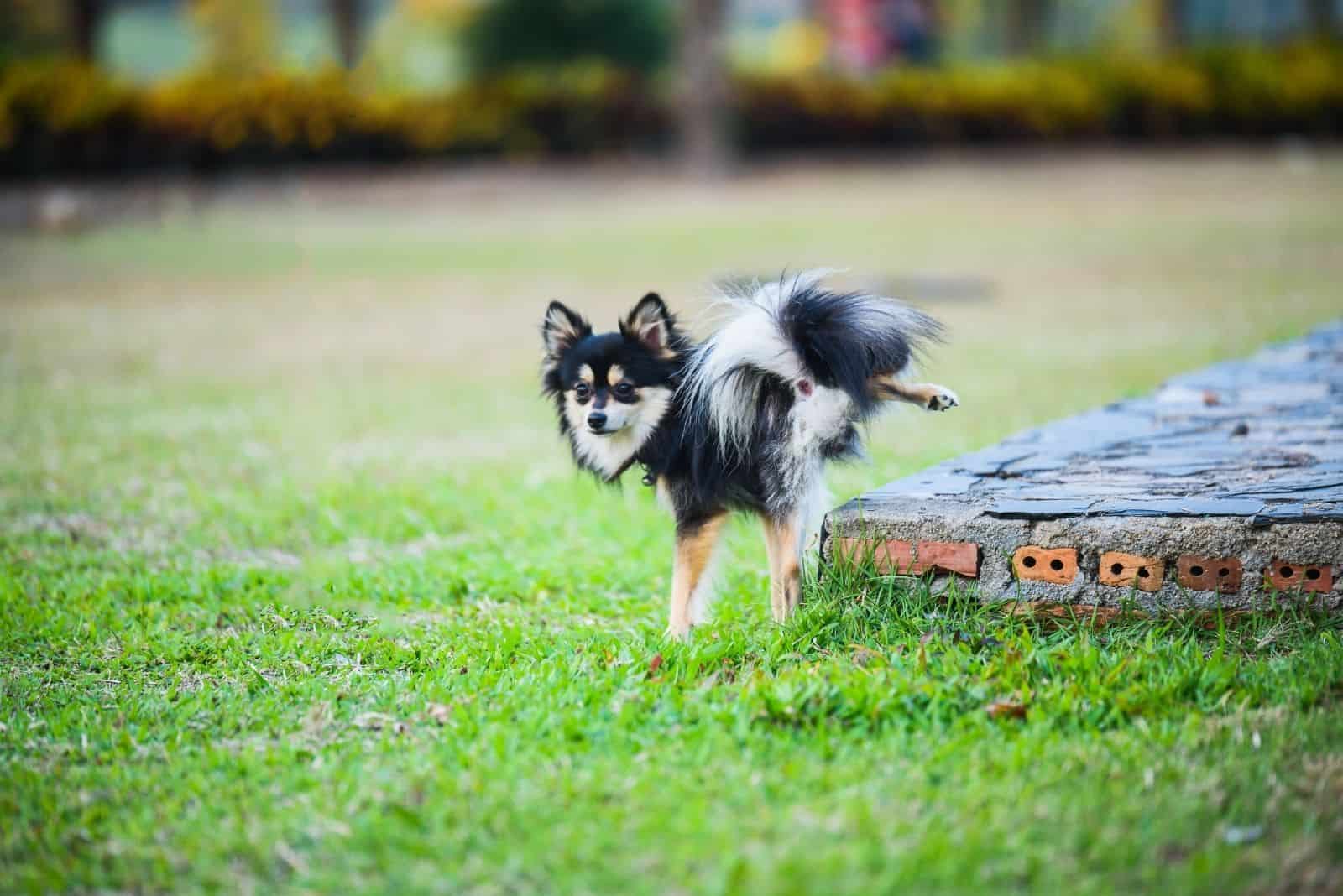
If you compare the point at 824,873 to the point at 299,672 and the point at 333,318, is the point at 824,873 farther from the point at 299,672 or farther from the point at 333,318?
the point at 333,318

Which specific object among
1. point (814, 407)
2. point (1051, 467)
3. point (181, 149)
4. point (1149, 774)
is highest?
point (181, 149)

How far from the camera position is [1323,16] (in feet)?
101

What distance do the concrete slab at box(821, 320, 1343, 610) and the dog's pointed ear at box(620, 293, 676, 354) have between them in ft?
2.81

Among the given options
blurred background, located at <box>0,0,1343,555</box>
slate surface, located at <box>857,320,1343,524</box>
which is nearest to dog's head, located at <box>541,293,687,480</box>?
slate surface, located at <box>857,320,1343,524</box>

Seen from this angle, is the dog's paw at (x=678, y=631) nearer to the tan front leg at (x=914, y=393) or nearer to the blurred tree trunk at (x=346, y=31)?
the tan front leg at (x=914, y=393)

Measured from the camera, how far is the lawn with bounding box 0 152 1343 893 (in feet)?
10.1

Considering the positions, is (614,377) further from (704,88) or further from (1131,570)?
(704,88)

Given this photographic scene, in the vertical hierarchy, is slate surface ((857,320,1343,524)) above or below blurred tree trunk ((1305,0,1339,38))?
below

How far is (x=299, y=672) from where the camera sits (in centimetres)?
444

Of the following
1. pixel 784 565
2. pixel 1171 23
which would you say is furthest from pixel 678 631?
pixel 1171 23

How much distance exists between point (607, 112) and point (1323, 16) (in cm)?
1771

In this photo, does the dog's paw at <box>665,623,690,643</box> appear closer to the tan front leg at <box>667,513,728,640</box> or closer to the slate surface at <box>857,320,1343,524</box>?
the tan front leg at <box>667,513,728,640</box>

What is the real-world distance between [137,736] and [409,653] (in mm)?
974

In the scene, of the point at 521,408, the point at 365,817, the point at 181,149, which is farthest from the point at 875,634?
the point at 181,149
